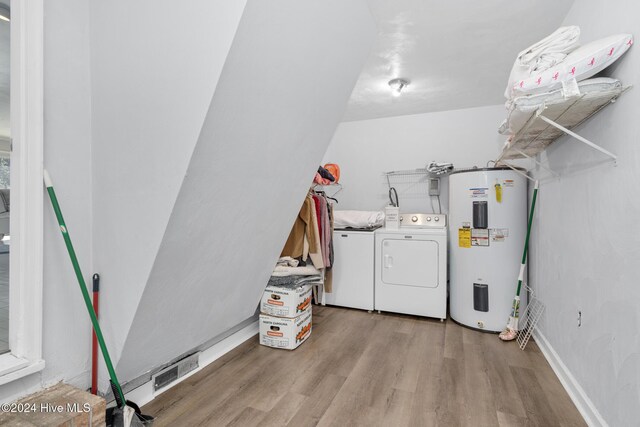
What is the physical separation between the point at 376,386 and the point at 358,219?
5.98 ft

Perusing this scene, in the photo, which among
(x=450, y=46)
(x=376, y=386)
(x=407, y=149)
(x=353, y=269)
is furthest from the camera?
(x=407, y=149)

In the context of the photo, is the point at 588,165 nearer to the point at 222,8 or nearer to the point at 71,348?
the point at 222,8

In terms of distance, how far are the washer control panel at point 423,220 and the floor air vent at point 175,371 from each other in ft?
8.68

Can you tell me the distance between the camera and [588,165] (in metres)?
1.69

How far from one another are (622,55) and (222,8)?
1731 millimetres

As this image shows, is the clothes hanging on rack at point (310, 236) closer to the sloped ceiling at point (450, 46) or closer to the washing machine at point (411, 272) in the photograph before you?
the washing machine at point (411, 272)

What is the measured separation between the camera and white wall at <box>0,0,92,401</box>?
51.1 inches

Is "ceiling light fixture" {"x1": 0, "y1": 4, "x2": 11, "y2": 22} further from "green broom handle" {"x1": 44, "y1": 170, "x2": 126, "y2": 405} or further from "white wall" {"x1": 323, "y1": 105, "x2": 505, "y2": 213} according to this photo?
"white wall" {"x1": 323, "y1": 105, "x2": 505, "y2": 213}

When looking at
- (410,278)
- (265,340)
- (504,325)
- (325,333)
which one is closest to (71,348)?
(265,340)

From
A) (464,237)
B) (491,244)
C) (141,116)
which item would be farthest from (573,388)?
(141,116)

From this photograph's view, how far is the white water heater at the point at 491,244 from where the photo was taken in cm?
276

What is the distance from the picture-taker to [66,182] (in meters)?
1.37

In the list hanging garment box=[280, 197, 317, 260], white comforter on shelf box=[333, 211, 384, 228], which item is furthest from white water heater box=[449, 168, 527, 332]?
hanging garment box=[280, 197, 317, 260]

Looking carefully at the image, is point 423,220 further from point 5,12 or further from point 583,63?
point 5,12
